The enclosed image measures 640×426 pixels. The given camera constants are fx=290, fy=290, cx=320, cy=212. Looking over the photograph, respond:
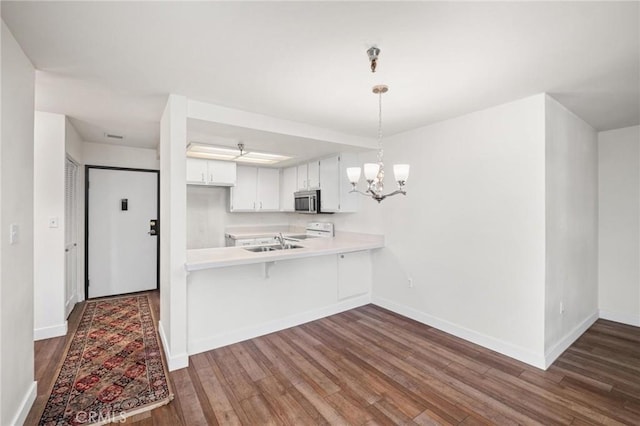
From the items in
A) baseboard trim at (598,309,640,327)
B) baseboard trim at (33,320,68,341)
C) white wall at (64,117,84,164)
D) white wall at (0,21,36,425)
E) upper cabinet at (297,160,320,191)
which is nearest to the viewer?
white wall at (0,21,36,425)

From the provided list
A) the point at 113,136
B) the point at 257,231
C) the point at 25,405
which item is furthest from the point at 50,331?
the point at 257,231

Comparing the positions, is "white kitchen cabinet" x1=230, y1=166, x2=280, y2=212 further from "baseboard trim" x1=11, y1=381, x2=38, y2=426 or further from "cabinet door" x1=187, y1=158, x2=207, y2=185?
"baseboard trim" x1=11, y1=381, x2=38, y2=426

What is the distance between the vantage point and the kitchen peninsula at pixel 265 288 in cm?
288

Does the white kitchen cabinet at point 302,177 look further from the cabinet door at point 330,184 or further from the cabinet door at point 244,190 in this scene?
the cabinet door at point 244,190

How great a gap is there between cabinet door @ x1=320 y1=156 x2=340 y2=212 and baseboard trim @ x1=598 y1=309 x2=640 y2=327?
374cm

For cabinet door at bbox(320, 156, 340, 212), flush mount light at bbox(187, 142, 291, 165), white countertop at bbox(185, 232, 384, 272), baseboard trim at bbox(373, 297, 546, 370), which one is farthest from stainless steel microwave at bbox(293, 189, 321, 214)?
baseboard trim at bbox(373, 297, 546, 370)

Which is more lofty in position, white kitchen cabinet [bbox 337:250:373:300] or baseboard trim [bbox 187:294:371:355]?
white kitchen cabinet [bbox 337:250:373:300]

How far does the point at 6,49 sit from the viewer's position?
1.66 m

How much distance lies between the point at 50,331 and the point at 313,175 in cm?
385

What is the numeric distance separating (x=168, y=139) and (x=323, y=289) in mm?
2529

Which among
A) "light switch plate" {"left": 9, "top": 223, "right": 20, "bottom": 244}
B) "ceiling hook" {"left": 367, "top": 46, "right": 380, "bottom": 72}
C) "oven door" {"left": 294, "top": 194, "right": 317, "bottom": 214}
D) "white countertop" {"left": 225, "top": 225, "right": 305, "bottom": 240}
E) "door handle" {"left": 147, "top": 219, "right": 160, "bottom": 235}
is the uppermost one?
"ceiling hook" {"left": 367, "top": 46, "right": 380, "bottom": 72}

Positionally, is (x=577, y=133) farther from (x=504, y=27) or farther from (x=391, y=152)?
(x=504, y=27)

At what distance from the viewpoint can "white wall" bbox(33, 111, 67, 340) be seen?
10.3 feet

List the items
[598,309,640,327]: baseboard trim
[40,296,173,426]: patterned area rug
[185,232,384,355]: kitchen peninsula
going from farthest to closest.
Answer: [598,309,640,327]: baseboard trim
[185,232,384,355]: kitchen peninsula
[40,296,173,426]: patterned area rug
